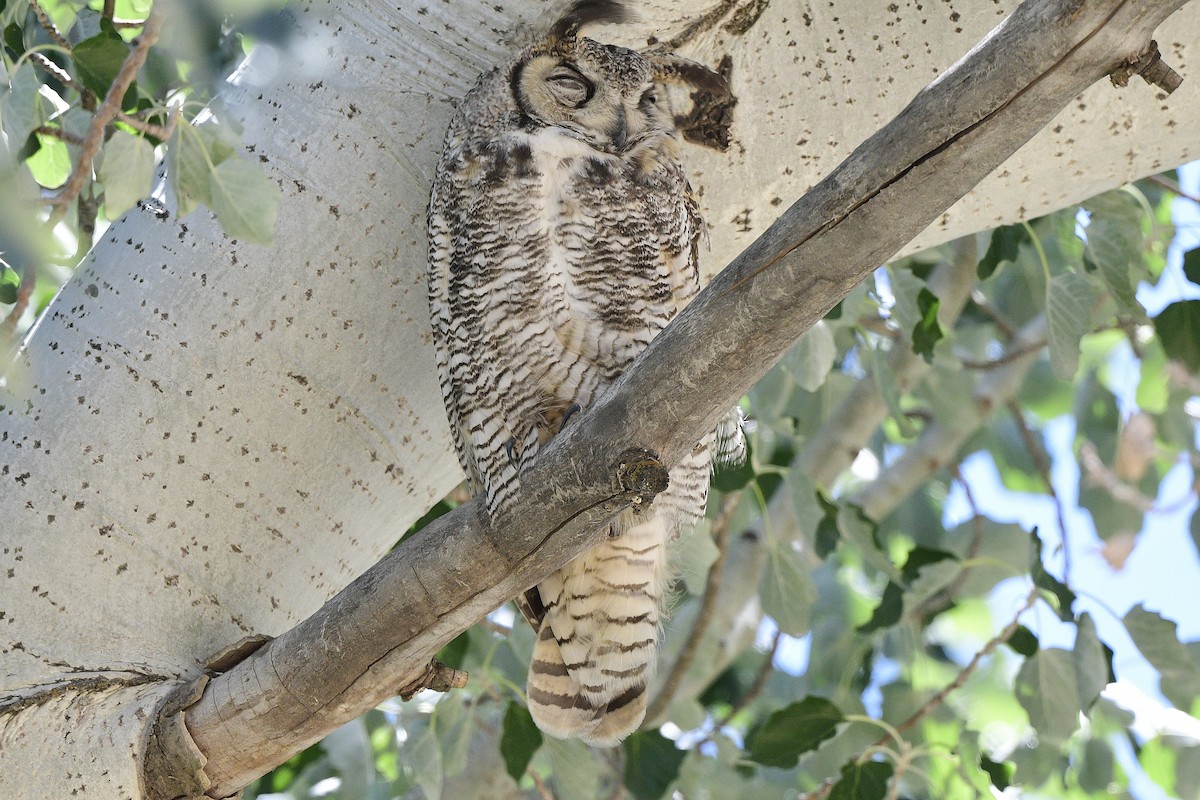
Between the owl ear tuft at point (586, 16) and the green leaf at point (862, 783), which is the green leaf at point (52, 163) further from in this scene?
the green leaf at point (862, 783)

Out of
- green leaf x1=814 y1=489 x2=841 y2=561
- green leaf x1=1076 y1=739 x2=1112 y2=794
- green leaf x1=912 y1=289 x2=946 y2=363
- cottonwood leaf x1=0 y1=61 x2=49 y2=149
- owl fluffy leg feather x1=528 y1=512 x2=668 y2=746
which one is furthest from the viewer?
green leaf x1=1076 y1=739 x2=1112 y2=794

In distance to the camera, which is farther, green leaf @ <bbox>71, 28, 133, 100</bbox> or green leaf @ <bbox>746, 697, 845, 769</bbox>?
green leaf @ <bbox>746, 697, 845, 769</bbox>

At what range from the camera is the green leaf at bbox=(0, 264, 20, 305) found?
4.27ft

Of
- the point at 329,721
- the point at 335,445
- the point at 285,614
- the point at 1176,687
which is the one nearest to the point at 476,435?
the point at 335,445

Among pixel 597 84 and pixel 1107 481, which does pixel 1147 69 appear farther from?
pixel 1107 481

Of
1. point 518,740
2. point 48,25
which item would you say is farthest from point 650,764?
point 48,25

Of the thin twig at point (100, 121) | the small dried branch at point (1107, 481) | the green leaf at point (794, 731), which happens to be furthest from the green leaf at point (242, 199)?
the small dried branch at point (1107, 481)

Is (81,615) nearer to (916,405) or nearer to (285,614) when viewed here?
(285,614)

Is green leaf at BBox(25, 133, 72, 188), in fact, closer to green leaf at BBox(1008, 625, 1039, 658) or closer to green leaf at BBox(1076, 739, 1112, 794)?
green leaf at BBox(1008, 625, 1039, 658)

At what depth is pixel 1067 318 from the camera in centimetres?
170

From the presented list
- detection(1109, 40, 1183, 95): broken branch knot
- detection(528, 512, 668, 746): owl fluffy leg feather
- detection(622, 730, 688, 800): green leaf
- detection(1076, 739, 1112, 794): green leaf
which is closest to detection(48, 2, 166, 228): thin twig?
detection(528, 512, 668, 746): owl fluffy leg feather

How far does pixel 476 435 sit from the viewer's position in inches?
55.0

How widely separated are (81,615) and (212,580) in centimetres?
12

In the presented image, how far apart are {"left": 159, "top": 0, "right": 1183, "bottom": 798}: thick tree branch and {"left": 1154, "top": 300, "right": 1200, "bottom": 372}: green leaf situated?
1.09 metres
